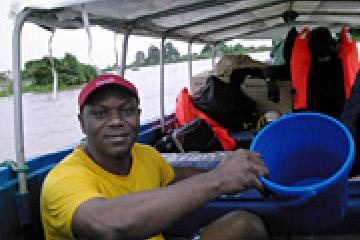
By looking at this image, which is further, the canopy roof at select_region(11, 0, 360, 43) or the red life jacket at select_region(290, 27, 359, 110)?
the red life jacket at select_region(290, 27, 359, 110)

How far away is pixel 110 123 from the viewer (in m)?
1.56

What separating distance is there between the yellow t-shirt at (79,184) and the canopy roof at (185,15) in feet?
2.21

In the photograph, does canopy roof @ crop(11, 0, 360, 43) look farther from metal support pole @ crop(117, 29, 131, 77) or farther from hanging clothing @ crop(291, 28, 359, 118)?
hanging clothing @ crop(291, 28, 359, 118)

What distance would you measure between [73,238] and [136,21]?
1.78 meters

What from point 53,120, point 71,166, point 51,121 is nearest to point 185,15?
point 71,166

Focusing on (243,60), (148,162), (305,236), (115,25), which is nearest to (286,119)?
(148,162)

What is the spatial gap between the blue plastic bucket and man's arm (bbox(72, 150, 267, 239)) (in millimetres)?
136

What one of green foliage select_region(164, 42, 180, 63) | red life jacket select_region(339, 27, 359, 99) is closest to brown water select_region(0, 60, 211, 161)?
green foliage select_region(164, 42, 180, 63)

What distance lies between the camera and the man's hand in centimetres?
118

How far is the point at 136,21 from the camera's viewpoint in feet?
9.04

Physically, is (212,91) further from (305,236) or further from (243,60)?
(305,236)

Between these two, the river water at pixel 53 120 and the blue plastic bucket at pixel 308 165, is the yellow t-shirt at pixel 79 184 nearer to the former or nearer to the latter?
the blue plastic bucket at pixel 308 165

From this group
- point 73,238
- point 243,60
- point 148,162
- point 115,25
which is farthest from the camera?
point 243,60

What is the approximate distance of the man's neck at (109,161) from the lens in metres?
1.64
